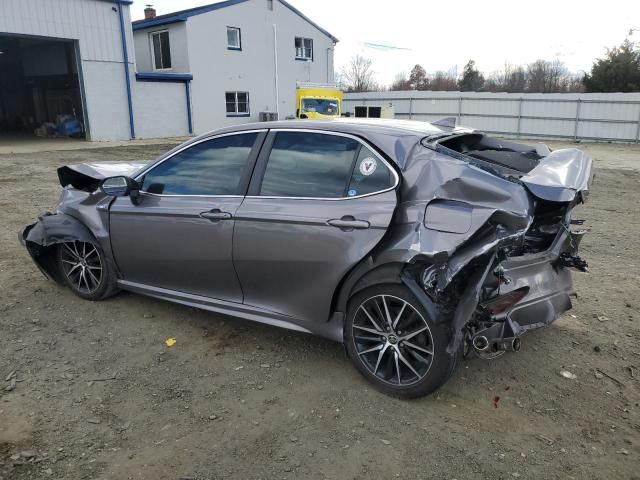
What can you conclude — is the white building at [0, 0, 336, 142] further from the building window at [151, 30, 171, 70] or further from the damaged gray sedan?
the damaged gray sedan

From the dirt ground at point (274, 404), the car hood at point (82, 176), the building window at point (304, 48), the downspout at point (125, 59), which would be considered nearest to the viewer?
the dirt ground at point (274, 404)

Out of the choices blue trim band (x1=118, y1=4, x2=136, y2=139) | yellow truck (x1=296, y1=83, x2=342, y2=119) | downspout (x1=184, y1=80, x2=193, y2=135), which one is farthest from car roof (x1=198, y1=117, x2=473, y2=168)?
downspout (x1=184, y1=80, x2=193, y2=135)

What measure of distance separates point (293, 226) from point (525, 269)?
5.17ft

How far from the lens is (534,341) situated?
3.97m

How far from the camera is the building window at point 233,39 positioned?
27312 mm

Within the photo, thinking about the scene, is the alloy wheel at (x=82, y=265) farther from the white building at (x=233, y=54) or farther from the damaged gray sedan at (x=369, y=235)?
the white building at (x=233, y=54)

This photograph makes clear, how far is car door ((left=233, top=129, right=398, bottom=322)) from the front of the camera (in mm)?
3197

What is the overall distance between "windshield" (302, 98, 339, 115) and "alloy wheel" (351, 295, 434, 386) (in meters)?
16.8

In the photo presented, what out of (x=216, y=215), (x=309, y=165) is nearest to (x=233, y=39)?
(x=216, y=215)

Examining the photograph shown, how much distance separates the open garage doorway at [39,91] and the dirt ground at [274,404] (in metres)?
21.3

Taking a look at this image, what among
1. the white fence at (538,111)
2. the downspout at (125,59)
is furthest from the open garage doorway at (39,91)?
the white fence at (538,111)

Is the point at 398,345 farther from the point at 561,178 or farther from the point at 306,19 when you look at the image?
the point at 306,19

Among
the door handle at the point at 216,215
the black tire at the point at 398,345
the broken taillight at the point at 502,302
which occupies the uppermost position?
the door handle at the point at 216,215

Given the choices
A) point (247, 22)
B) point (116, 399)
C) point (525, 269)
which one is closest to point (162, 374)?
point (116, 399)
